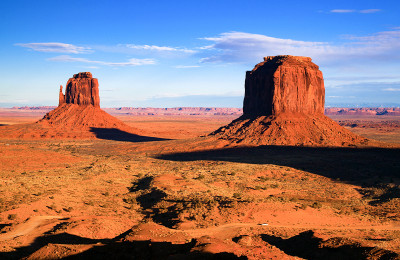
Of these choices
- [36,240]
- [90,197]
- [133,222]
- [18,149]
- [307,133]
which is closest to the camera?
[36,240]

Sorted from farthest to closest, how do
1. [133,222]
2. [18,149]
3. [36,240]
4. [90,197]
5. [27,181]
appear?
[18,149] < [27,181] < [90,197] < [133,222] < [36,240]

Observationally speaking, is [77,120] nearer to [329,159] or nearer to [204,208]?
[329,159]

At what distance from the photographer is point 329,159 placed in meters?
44.8

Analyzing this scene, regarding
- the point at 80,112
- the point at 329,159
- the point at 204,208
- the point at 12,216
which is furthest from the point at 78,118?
the point at 204,208

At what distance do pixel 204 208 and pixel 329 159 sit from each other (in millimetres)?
28532

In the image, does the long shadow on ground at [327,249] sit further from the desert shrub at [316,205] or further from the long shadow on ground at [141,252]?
the desert shrub at [316,205]

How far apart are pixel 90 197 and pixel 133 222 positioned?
7.81 m

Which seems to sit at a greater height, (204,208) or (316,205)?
(204,208)

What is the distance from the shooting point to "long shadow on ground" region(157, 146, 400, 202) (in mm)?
37281

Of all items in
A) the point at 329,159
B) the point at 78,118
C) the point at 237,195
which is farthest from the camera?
the point at 78,118

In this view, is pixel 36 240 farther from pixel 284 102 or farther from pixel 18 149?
pixel 284 102

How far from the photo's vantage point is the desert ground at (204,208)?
1321 cm

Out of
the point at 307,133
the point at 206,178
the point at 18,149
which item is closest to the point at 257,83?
the point at 307,133

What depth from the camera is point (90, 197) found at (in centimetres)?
2583
